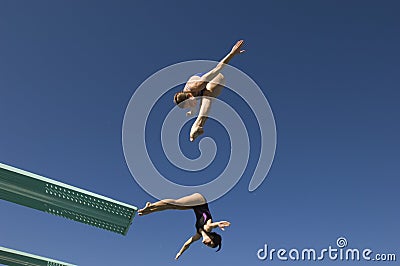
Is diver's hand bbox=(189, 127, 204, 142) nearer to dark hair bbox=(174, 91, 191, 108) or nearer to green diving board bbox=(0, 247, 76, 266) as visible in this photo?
dark hair bbox=(174, 91, 191, 108)

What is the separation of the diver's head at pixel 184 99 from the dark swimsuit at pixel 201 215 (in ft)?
5.21

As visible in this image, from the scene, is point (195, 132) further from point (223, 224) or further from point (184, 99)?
point (223, 224)

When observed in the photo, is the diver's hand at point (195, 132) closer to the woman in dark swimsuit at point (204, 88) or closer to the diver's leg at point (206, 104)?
the diver's leg at point (206, 104)

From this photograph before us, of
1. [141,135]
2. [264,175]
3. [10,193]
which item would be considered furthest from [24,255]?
[264,175]

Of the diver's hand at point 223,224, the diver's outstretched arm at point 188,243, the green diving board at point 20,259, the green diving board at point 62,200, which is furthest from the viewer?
the green diving board at point 20,259

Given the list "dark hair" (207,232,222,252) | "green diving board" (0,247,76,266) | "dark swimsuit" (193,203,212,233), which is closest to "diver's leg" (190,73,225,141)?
"dark swimsuit" (193,203,212,233)

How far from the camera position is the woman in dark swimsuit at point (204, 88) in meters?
7.34

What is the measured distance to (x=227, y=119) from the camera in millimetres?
7797

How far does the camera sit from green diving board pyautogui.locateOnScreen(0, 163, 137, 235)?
8148 millimetres

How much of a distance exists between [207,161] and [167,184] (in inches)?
28.4

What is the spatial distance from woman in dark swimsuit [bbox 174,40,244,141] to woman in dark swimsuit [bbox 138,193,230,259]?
46.4 inches

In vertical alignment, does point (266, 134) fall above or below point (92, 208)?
above

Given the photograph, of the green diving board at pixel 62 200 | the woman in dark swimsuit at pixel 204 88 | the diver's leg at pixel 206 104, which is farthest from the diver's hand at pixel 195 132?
the green diving board at pixel 62 200

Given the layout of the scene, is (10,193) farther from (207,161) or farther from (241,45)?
(241,45)
